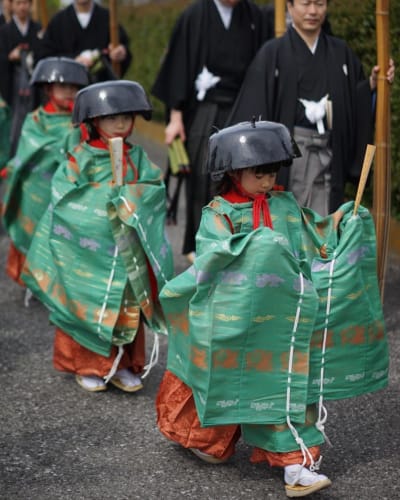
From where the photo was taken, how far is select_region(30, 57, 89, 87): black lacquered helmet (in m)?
6.27

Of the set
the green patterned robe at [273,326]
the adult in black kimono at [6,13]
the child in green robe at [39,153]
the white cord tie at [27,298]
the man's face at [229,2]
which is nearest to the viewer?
the green patterned robe at [273,326]

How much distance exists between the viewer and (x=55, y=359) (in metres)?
5.32

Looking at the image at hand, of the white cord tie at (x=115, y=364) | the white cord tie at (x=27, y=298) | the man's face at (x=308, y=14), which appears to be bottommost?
the white cord tie at (x=27, y=298)

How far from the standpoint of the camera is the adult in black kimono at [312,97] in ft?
17.8

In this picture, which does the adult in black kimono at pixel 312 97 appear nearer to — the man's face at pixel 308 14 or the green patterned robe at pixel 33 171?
the man's face at pixel 308 14

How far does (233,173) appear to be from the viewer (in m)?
4.10

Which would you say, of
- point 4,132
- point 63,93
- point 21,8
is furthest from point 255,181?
point 21,8

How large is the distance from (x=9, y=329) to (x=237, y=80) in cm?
201

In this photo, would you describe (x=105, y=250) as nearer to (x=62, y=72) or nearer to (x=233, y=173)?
(x=233, y=173)

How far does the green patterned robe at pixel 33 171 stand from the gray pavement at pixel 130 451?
134 cm

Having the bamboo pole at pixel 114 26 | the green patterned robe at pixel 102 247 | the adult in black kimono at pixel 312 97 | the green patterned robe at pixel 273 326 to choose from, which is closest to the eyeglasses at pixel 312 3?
the adult in black kimono at pixel 312 97

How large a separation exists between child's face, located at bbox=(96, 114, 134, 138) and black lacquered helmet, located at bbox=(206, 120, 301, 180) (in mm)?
1214

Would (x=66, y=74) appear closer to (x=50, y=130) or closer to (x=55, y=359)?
(x=50, y=130)

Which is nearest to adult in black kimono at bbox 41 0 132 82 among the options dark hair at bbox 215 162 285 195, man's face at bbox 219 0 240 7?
man's face at bbox 219 0 240 7
